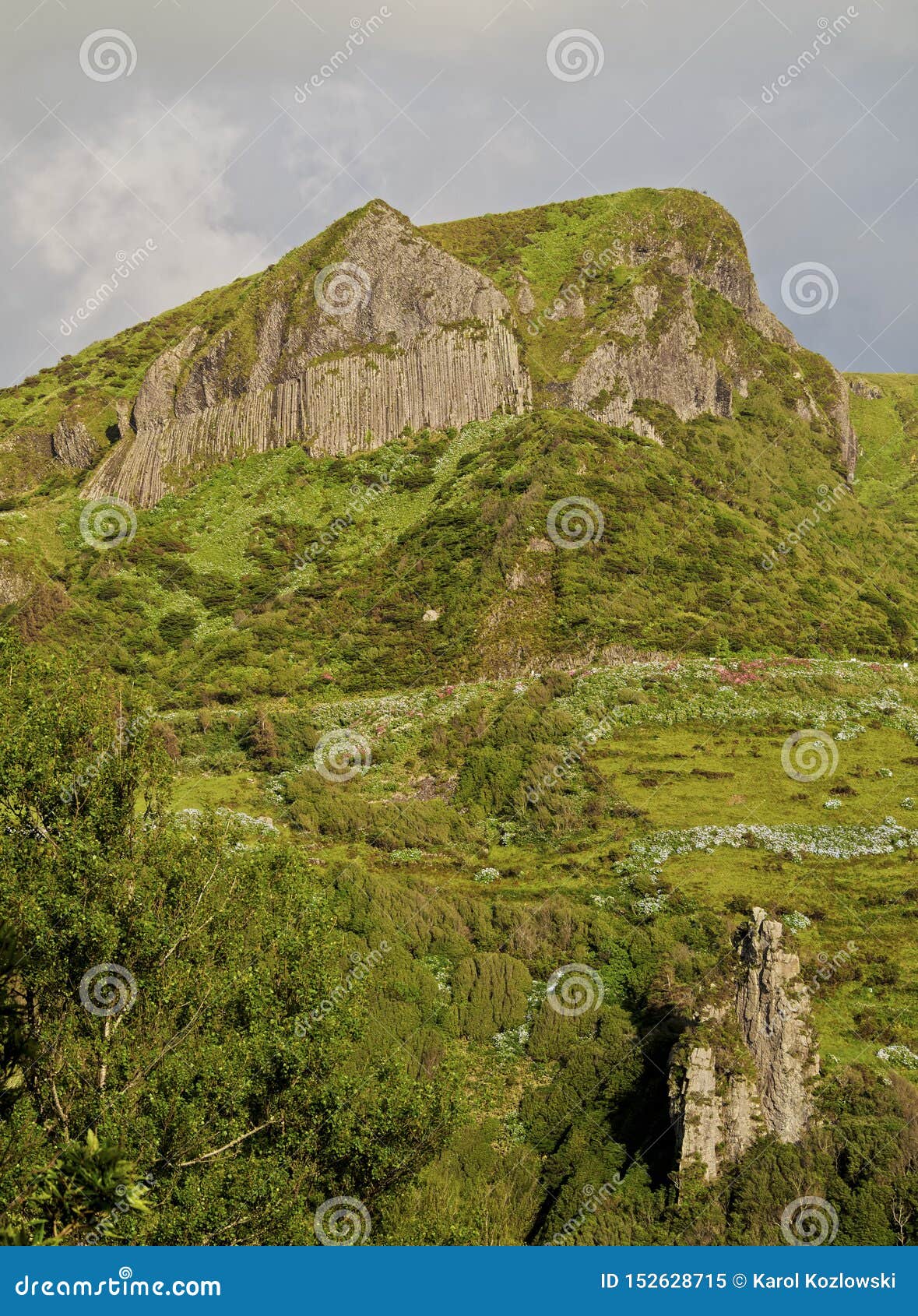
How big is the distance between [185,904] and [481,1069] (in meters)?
12.7

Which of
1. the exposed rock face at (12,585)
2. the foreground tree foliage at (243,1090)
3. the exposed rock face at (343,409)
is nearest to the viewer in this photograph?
the foreground tree foliage at (243,1090)

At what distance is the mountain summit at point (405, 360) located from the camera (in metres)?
116

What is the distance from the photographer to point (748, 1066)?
25828 mm

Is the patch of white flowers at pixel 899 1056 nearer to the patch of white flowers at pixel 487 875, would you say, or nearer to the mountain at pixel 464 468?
the patch of white flowers at pixel 487 875

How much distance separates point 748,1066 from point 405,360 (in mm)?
100194

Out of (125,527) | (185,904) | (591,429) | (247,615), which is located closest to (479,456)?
(591,429)

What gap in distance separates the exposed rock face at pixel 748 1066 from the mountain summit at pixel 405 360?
91.7 meters

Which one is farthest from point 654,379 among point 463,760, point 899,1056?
point 899,1056

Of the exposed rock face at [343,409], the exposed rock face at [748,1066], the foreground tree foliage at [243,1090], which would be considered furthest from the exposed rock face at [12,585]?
the exposed rock face at [748,1066]

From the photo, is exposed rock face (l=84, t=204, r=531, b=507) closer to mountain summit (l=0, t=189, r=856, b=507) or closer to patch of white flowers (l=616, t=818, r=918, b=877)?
mountain summit (l=0, t=189, r=856, b=507)

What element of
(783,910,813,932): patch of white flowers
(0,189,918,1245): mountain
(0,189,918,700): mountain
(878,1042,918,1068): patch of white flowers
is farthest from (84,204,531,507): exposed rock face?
(878,1042,918,1068): patch of white flowers

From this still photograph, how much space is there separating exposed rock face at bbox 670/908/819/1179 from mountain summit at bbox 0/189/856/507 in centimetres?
9167

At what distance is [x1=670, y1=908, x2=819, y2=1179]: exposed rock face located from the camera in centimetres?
2473

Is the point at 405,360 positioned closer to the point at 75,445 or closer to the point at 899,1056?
the point at 75,445
